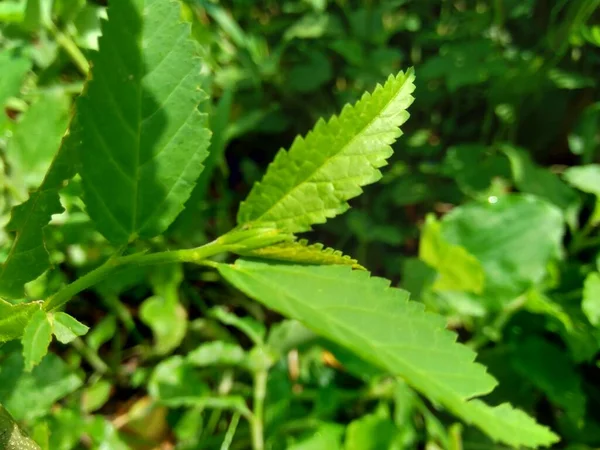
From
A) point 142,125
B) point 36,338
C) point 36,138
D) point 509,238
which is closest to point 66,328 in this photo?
point 36,338

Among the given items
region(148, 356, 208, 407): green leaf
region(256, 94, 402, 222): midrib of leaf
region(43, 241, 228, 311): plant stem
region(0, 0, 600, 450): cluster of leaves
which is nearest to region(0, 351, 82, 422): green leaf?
region(0, 0, 600, 450): cluster of leaves

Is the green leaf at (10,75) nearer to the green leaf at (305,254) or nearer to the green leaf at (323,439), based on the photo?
the green leaf at (305,254)

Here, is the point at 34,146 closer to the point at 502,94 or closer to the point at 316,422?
the point at 316,422

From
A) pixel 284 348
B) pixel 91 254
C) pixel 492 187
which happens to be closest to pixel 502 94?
pixel 492 187

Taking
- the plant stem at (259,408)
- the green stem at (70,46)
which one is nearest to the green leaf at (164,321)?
the plant stem at (259,408)

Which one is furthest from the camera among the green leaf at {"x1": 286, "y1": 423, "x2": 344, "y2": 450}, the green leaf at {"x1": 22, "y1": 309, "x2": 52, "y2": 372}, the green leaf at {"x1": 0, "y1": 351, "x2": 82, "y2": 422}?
the green leaf at {"x1": 286, "y1": 423, "x2": 344, "y2": 450}

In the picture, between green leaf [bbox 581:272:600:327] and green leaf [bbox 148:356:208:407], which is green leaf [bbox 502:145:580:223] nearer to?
green leaf [bbox 581:272:600:327]
